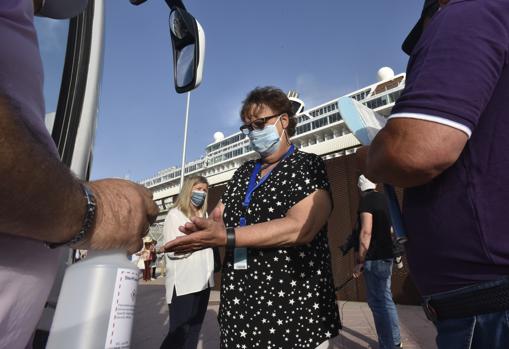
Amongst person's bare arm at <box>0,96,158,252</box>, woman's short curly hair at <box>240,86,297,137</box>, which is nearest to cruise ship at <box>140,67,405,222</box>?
woman's short curly hair at <box>240,86,297,137</box>

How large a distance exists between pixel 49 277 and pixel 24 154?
40cm

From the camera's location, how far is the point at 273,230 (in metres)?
1.59

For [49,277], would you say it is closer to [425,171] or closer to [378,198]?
[425,171]

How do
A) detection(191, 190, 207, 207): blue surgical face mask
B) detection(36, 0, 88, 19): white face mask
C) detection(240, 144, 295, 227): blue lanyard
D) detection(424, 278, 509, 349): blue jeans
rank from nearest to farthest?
detection(424, 278, 509, 349): blue jeans → detection(36, 0, 88, 19): white face mask → detection(240, 144, 295, 227): blue lanyard → detection(191, 190, 207, 207): blue surgical face mask

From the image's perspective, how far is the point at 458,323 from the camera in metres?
1.00

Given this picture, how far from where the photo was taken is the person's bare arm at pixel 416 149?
0.94 m

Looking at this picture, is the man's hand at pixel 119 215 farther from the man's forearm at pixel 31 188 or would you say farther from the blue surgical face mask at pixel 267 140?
the blue surgical face mask at pixel 267 140

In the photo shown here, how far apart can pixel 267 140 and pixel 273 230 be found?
0.62m

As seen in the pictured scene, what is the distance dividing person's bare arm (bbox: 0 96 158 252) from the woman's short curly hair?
1324 mm

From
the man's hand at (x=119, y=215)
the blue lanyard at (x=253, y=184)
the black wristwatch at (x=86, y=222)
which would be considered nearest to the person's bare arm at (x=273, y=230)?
the blue lanyard at (x=253, y=184)

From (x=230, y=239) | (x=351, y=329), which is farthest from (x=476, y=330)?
(x=351, y=329)

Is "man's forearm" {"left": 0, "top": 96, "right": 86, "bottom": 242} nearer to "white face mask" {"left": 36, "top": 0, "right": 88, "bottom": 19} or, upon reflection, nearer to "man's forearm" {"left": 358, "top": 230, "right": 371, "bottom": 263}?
"white face mask" {"left": 36, "top": 0, "right": 88, "bottom": 19}

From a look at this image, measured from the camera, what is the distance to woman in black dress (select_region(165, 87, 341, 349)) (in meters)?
1.59

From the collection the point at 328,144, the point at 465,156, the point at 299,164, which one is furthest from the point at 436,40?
the point at 328,144
